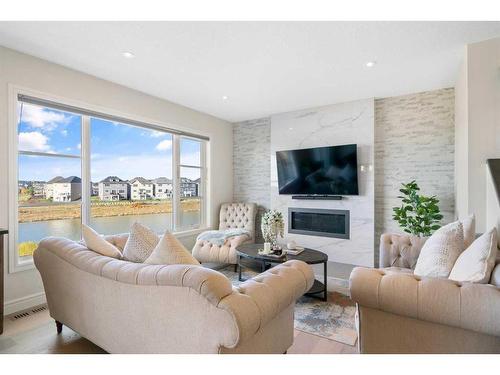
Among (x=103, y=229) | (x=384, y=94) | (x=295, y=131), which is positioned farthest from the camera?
(x=295, y=131)

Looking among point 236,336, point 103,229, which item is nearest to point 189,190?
point 103,229

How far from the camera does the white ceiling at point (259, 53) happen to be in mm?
2234

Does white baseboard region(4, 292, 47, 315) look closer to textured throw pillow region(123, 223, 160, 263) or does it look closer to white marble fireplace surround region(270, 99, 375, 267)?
textured throw pillow region(123, 223, 160, 263)

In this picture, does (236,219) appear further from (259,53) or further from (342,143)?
(259,53)

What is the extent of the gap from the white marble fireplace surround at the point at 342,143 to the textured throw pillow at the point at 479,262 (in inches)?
98.8

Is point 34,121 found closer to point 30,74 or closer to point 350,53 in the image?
point 30,74

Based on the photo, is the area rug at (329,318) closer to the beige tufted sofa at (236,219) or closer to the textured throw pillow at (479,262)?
the textured throw pillow at (479,262)

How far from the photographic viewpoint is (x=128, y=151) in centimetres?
395

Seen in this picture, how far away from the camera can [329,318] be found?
2.46m

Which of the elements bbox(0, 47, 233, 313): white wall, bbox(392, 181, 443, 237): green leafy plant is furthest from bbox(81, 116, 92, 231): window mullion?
bbox(392, 181, 443, 237): green leafy plant

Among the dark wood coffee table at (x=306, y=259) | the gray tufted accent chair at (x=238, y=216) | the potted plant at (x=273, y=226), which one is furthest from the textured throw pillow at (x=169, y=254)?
the gray tufted accent chair at (x=238, y=216)

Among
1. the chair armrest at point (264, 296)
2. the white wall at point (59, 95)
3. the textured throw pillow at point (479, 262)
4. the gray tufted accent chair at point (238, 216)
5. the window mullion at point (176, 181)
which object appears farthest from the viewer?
the gray tufted accent chair at point (238, 216)

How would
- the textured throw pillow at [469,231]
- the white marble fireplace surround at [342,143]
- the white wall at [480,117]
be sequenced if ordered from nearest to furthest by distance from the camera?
1. the textured throw pillow at [469,231]
2. the white wall at [480,117]
3. the white marble fireplace surround at [342,143]
